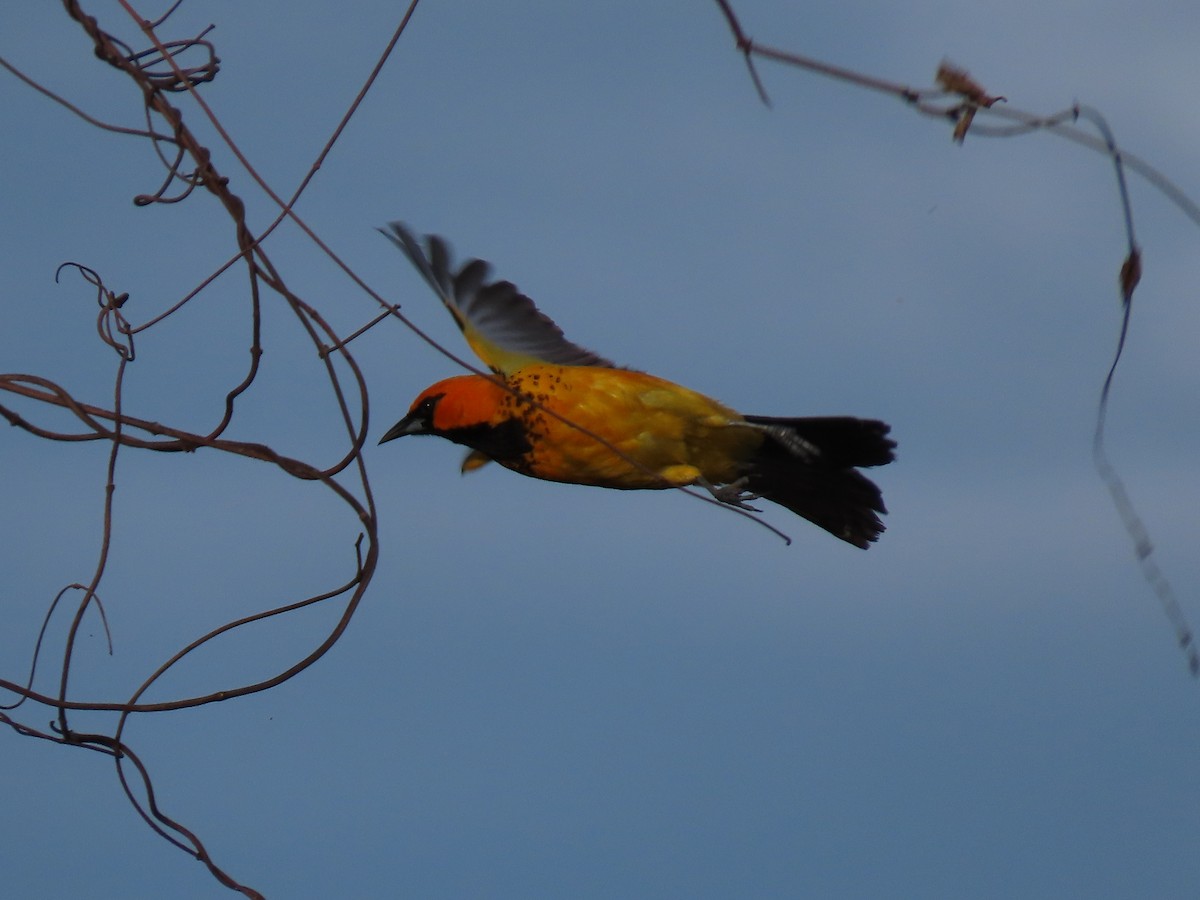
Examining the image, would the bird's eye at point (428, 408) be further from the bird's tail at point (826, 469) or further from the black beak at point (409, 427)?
the bird's tail at point (826, 469)

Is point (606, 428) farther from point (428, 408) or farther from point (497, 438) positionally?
point (428, 408)

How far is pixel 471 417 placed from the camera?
172 inches

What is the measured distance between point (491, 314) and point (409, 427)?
96cm

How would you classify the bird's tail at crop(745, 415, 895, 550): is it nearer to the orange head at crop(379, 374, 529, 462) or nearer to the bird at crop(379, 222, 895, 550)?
the bird at crop(379, 222, 895, 550)

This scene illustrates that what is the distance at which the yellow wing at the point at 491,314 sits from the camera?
5215 mm

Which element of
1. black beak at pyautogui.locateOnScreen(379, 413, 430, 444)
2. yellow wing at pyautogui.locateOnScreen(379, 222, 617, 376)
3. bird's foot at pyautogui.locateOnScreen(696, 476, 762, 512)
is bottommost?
bird's foot at pyautogui.locateOnScreen(696, 476, 762, 512)

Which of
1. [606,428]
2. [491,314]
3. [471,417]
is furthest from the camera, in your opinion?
[491,314]

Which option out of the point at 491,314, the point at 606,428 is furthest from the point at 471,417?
the point at 491,314

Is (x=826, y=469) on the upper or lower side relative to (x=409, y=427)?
lower

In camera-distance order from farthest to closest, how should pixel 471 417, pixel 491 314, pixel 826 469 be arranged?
pixel 491 314 < pixel 826 469 < pixel 471 417

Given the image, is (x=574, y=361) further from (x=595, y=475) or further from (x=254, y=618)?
(x=254, y=618)

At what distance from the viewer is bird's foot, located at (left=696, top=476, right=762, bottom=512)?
439 centimetres

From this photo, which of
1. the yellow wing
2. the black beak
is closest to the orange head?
the black beak

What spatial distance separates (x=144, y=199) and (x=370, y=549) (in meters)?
0.89
